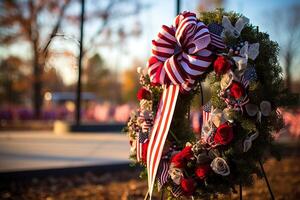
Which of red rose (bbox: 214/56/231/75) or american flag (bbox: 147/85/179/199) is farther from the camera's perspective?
american flag (bbox: 147/85/179/199)

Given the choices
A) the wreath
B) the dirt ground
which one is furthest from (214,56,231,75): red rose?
the dirt ground

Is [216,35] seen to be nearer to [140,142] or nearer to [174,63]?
[174,63]

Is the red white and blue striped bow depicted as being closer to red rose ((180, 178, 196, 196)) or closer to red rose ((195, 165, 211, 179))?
red rose ((180, 178, 196, 196))

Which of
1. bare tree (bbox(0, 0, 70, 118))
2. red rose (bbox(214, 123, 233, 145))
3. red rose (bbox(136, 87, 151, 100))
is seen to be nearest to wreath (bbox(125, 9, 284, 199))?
red rose (bbox(214, 123, 233, 145))

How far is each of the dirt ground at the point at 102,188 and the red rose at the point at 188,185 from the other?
1.99 metres

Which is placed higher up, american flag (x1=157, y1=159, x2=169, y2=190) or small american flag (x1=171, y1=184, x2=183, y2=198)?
american flag (x1=157, y1=159, x2=169, y2=190)

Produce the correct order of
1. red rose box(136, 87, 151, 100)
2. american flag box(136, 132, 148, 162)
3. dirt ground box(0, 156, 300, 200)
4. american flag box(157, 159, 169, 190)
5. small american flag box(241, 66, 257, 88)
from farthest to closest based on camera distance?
dirt ground box(0, 156, 300, 200) < red rose box(136, 87, 151, 100) < american flag box(136, 132, 148, 162) < american flag box(157, 159, 169, 190) < small american flag box(241, 66, 257, 88)

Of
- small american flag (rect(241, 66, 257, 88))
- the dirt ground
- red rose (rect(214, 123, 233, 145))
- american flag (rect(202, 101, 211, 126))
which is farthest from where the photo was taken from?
the dirt ground

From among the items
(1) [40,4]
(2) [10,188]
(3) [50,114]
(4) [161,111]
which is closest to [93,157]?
(2) [10,188]

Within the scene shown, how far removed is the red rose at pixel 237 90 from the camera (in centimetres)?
364

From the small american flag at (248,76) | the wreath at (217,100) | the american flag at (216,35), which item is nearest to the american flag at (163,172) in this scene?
the wreath at (217,100)

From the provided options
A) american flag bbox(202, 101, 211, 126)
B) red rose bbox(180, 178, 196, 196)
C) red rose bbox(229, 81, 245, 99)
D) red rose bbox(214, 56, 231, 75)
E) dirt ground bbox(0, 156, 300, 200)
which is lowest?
dirt ground bbox(0, 156, 300, 200)

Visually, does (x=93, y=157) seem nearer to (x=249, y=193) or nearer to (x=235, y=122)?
(x=249, y=193)

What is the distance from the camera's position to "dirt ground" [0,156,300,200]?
639cm
